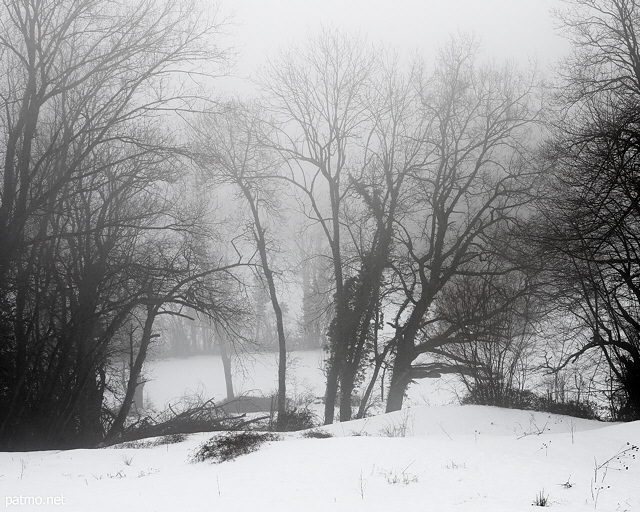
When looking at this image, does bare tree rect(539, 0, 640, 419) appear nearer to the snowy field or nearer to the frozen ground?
the snowy field

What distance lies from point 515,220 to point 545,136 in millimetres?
3435

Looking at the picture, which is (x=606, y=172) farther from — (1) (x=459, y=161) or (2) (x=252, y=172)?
(2) (x=252, y=172)

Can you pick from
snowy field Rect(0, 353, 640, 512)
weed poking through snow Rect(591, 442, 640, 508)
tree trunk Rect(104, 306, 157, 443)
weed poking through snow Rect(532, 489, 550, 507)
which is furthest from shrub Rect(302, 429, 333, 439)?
weed poking through snow Rect(532, 489, 550, 507)

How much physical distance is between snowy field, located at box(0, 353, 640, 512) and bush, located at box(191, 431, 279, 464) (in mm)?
235

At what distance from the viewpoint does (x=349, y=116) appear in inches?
780

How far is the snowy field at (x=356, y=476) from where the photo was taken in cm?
585

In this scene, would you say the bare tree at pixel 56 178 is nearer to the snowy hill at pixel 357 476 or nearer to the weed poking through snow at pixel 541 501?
the snowy hill at pixel 357 476

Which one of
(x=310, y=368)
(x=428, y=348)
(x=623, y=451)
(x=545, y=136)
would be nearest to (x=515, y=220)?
(x=545, y=136)

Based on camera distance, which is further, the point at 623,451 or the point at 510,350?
the point at 510,350

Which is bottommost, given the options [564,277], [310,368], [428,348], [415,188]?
[310,368]

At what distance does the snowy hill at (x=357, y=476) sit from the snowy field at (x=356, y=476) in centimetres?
2

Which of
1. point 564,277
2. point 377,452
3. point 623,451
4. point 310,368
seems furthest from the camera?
point 310,368

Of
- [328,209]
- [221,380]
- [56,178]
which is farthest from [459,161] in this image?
[221,380]

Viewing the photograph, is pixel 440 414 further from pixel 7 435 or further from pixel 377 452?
pixel 7 435
